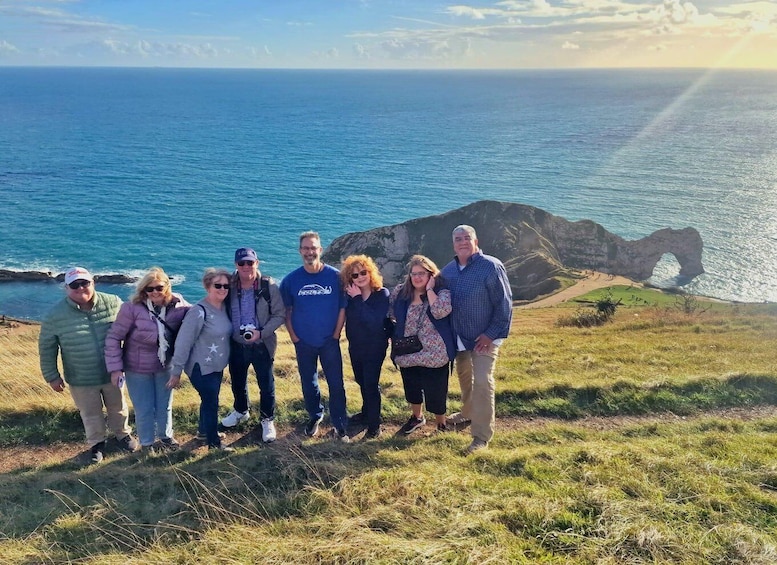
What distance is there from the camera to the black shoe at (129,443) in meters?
8.09

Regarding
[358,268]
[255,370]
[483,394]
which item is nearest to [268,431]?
[255,370]

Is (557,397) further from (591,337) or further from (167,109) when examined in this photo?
(167,109)

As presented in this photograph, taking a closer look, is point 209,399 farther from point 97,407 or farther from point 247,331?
point 97,407

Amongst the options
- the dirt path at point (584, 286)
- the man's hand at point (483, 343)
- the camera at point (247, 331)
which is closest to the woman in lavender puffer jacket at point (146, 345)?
the camera at point (247, 331)

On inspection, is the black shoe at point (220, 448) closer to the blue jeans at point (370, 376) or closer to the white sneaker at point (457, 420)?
the blue jeans at point (370, 376)

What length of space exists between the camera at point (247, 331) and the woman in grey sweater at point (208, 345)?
171mm

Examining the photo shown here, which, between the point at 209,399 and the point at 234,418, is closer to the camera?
the point at 209,399

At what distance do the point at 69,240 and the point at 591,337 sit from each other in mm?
58403

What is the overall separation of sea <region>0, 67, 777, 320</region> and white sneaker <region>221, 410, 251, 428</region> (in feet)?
133

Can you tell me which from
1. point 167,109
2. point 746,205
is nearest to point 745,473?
point 746,205

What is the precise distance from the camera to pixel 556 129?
495ft

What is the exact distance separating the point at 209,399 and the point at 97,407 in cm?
165

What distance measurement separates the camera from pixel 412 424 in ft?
27.6

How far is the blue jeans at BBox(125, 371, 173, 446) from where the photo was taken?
25.3 ft
